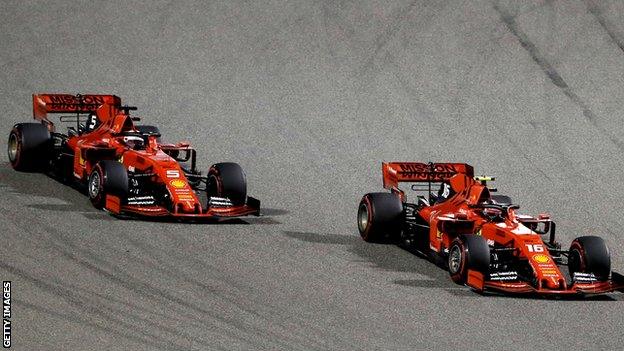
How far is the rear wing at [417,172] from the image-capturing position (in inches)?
1061

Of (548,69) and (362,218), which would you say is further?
(548,69)

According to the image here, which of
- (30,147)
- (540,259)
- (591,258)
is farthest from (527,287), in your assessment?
(30,147)

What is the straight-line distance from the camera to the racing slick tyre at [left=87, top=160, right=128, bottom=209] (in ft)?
87.5

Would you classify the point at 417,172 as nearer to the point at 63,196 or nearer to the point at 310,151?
the point at 63,196

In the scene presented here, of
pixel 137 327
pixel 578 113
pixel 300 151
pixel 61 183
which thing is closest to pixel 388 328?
pixel 137 327

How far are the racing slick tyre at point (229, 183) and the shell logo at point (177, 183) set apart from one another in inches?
35.6

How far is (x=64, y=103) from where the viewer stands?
30.5 metres

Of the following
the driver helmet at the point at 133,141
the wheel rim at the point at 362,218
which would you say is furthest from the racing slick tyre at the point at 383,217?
the driver helmet at the point at 133,141

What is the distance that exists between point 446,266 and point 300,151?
29.6 ft

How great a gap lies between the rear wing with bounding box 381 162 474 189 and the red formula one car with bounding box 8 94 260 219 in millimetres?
2177

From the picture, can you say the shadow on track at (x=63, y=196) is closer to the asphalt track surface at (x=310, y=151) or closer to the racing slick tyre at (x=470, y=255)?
the asphalt track surface at (x=310, y=151)

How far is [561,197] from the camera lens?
31000 millimetres

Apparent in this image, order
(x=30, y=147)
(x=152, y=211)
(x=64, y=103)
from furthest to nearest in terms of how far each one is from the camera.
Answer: (x=64, y=103) → (x=30, y=147) → (x=152, y=211)

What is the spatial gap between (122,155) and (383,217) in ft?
15.9
